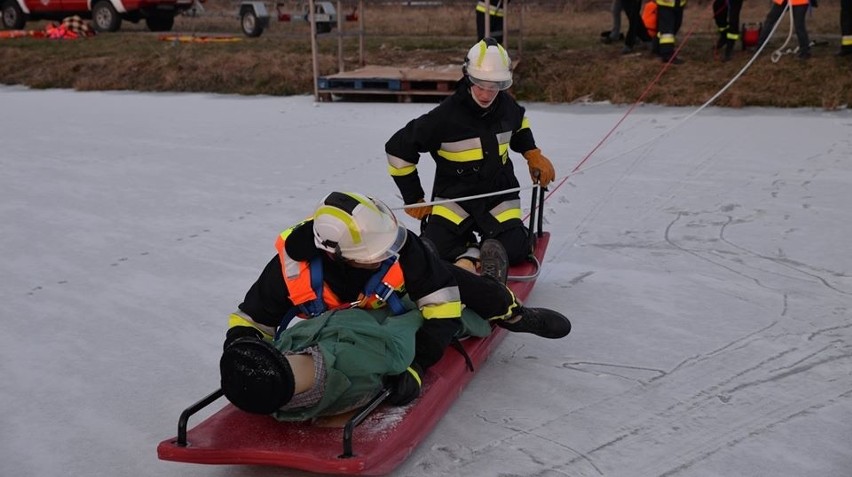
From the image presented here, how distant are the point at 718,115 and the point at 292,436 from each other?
8.61 m

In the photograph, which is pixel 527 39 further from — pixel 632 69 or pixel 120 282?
pixel 120 282

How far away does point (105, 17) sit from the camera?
68.6ft

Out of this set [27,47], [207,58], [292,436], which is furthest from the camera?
[27,47]

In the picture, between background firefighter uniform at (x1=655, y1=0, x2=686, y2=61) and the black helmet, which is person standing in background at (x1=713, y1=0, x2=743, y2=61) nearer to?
background firefighter uniform at (x1=655, y1=0, x2=686, y2=61)

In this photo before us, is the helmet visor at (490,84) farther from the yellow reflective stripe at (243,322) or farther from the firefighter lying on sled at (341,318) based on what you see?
the yellow reflective stripe at (243,322)

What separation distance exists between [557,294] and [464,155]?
0.96m

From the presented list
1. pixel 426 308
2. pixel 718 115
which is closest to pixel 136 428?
pixel 426 308

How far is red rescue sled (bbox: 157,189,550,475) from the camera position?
3346mm

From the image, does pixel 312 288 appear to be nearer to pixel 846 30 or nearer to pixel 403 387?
pixel 403 387

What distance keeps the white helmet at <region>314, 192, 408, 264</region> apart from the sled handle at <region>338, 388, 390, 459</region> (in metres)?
0.49

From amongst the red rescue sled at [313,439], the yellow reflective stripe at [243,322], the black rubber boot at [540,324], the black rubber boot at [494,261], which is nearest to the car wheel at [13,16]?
the black rubber boot at [494,261]

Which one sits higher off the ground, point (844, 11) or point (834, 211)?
point (844, 11)

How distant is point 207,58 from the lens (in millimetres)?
15953

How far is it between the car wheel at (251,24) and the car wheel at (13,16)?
229 inches
